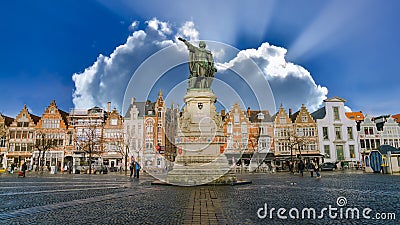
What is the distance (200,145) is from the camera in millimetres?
17625

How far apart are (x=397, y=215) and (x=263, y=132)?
1956 inches

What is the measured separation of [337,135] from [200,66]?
45481mm

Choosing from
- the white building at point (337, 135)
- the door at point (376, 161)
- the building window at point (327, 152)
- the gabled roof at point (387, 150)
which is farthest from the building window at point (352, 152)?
the gabled roof at point (387, 150)

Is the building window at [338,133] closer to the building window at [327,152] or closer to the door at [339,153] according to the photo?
the door at [339,153]

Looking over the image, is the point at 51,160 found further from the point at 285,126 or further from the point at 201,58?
the point at 201,58

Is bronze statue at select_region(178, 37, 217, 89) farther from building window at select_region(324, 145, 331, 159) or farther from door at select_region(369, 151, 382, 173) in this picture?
building window at select_region(324, 145, 331, 159)

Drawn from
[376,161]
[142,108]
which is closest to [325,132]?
[376,161]

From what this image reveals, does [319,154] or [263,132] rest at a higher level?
[263,132]

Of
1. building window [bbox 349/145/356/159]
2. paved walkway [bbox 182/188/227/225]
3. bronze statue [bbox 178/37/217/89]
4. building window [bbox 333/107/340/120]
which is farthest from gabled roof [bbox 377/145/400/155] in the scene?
paved walkway [bbox 182/188/227/225]

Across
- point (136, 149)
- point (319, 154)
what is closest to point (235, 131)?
point (319, 154)

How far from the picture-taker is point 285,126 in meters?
56.2

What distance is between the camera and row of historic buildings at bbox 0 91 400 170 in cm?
5453

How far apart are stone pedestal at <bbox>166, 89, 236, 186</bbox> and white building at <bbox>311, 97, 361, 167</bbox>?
4274cm

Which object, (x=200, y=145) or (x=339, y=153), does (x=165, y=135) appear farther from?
(x=200, y=145)
